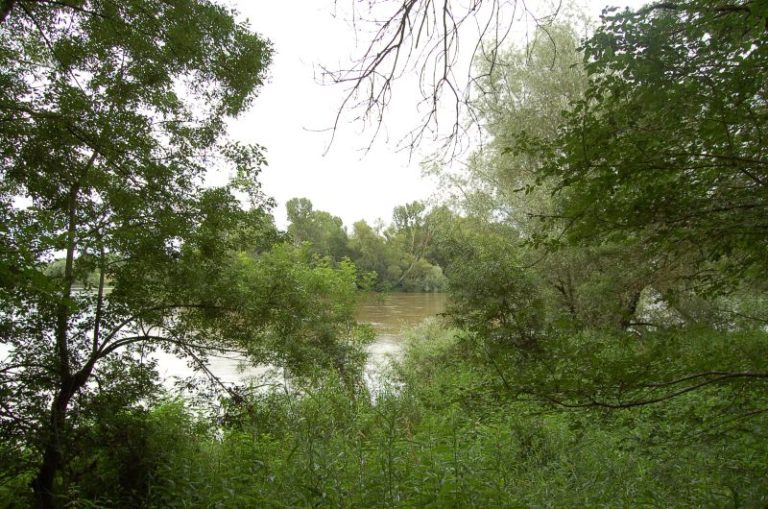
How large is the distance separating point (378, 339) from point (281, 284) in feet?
41.2

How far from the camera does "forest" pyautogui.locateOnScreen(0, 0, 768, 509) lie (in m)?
2.64

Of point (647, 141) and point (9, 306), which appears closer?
point (647, 141)

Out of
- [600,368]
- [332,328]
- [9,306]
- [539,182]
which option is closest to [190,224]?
[9,306]

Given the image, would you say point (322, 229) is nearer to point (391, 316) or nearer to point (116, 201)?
point (391, 316)

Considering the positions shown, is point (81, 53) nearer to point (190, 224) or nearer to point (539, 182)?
point (190, 224)

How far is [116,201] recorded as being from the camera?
15.1 feet

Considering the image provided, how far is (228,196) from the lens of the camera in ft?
17.6

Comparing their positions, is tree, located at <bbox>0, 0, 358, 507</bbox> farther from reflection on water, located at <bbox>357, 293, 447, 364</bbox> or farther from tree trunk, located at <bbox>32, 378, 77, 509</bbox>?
reflection on water, located at <bbox>357, 293, 447, 364</bbox>

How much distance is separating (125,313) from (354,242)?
30760 mm

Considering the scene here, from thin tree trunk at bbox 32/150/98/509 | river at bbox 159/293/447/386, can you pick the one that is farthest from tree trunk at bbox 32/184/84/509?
river at bbox 159/293/447/386

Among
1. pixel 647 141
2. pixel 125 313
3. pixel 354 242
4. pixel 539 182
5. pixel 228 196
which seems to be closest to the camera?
pixel 647 141

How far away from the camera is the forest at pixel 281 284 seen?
2641 millimetres

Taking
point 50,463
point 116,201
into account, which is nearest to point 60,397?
point 50,463

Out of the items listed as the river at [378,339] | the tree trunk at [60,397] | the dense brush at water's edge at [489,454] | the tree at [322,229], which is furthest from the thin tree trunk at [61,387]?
the tree at [322,229]
